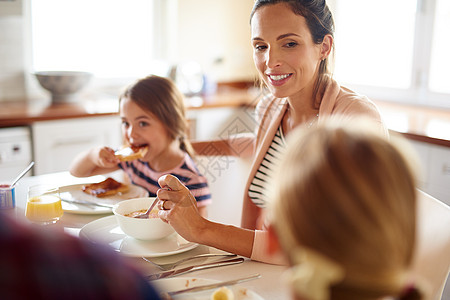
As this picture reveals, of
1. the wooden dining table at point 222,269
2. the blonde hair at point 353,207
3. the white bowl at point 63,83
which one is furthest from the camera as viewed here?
the white bowl at point 63,83

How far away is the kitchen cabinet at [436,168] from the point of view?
2.39 metres

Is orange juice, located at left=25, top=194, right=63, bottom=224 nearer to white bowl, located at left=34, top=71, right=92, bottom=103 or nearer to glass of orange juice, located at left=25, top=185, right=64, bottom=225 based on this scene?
glass of orange juice, located at left=25, top=185, right=64, bottom=225

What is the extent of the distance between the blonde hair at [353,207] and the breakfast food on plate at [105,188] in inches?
42.1

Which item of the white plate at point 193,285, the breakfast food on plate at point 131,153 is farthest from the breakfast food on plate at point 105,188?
the white plate at point 193,285

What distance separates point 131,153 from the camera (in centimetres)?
174

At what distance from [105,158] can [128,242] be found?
596mm

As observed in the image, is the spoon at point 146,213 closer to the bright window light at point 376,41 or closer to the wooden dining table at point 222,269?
the wooden dining table at point 222,269

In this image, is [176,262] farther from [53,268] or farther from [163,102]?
[163,102]

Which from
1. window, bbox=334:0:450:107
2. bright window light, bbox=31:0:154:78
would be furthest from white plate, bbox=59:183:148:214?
bright window light, bbox=31:0:154:78

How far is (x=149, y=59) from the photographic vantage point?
154 inches

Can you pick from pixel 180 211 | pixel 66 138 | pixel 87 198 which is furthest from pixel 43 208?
pixel 66 138

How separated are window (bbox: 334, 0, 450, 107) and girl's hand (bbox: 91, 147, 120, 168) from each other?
6.11 feet

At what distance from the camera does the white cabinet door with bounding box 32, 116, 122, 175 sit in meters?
2.78

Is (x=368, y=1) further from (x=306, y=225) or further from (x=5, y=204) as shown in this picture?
(x=306, y=225)
